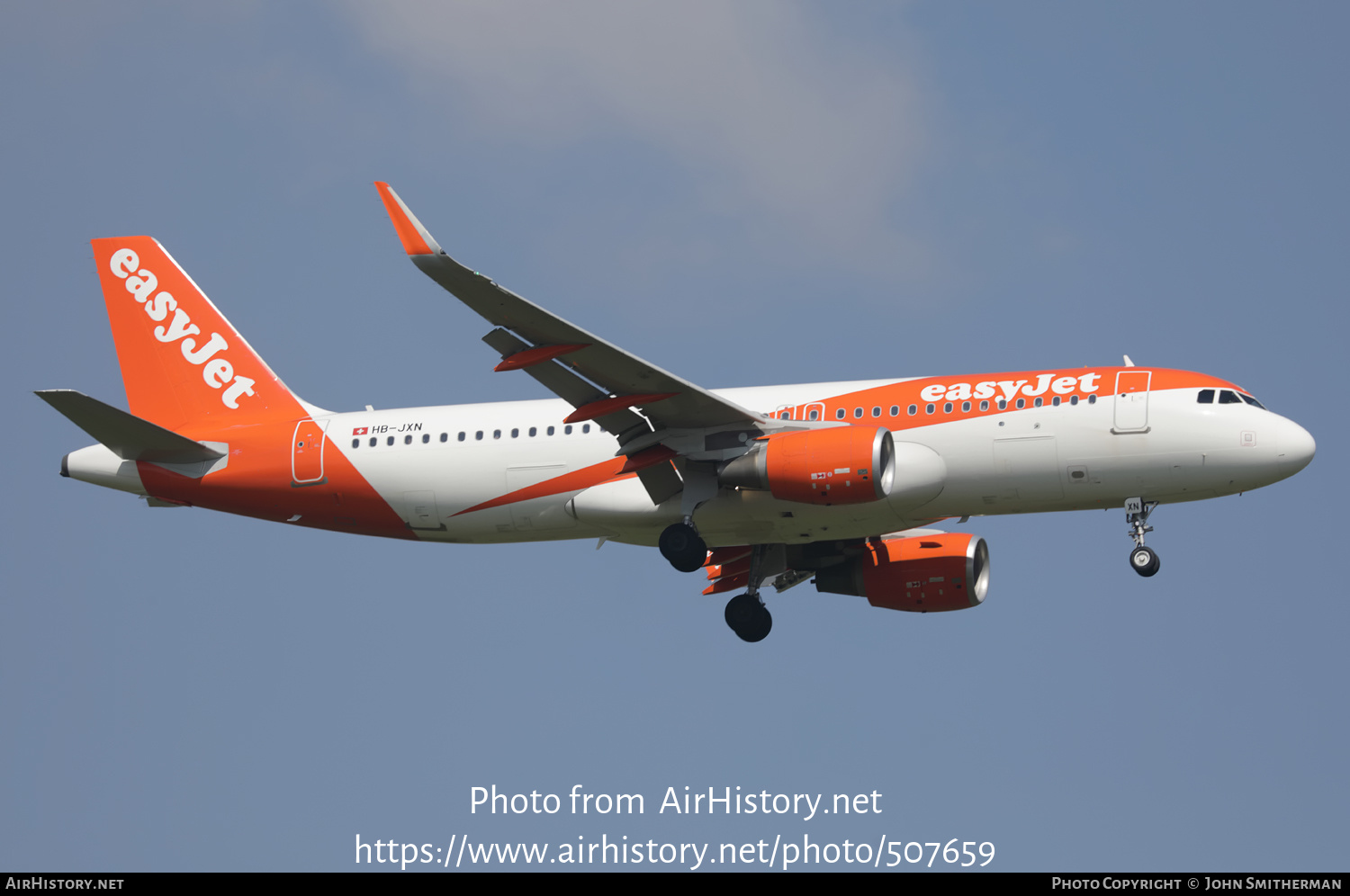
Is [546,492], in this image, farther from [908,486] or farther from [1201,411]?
[1201,411]

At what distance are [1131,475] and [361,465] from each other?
54.4 ft

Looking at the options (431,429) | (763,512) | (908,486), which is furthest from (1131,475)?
(431,429)

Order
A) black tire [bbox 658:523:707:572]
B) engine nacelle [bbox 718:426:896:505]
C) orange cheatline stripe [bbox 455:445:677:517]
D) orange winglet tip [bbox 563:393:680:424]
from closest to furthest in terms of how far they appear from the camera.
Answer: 1. engine nacelle [bbox 718:426:896:505]
2. orange winglet tip [bbox 563:393:680:424]
3. black tire [bbox 658:523:707:572]
4. orange cheatline stripe [bbox 455:445:677:517]

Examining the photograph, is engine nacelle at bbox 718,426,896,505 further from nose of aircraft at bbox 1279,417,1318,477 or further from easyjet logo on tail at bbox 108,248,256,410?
easyjet logo on tail at bbox 108,248,256,410

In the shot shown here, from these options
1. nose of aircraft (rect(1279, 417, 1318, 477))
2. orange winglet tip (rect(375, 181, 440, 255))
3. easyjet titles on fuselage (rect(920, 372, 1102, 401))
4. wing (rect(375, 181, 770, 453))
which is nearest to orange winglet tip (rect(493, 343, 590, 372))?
wing (rect(375, 181, 770, 453))

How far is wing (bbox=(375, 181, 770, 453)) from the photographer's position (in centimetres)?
2834

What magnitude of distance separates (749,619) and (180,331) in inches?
617

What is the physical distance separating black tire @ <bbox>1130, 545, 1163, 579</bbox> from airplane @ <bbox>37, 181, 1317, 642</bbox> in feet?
0.22

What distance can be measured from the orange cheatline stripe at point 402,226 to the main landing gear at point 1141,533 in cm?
1515

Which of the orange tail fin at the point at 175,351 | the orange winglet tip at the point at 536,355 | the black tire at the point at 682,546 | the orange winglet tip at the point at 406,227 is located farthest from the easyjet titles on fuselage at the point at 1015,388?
the orange tail fin at the point at 175,351

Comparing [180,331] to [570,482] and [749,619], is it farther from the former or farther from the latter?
[749,619]

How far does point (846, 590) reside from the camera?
38.7 meters

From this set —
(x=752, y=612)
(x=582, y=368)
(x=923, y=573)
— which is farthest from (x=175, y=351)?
(x=923, y=573)

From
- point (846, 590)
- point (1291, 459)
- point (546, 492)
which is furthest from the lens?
point (846, 590)
